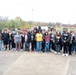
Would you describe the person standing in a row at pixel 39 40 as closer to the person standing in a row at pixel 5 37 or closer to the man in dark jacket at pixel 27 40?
the man in dark jacket at pixel 27 40

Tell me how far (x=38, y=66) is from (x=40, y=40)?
4399 millimetres

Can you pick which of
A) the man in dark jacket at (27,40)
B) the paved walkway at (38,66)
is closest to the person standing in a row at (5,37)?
the man in dark jacket at (27,40)

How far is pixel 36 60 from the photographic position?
1181cm

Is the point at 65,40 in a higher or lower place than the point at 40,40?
higher

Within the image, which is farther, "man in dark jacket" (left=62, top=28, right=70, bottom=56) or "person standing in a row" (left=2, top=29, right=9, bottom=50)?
"person standing in a row" (left=2, top=29, right=9, bottom=50)

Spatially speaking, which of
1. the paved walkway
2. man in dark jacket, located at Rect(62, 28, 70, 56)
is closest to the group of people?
man in dark jacket, located at Rect(62, 28, 70, 56)

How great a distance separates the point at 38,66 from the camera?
10359mm

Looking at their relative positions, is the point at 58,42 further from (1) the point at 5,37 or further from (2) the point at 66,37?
(1) the point at 5,37

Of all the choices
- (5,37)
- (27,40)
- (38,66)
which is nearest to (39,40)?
(27,40)

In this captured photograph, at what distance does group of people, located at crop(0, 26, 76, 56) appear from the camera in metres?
13.7

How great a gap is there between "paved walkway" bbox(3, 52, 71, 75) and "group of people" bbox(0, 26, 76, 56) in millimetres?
1662

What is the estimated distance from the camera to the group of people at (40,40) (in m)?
13.7

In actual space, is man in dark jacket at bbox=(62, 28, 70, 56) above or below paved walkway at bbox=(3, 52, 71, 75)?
above

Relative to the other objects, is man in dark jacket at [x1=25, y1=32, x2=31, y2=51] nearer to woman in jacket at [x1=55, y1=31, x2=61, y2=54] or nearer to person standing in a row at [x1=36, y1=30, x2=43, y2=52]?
person standing in a row at [x1=36, y1=30, x2=43, y2=52]
